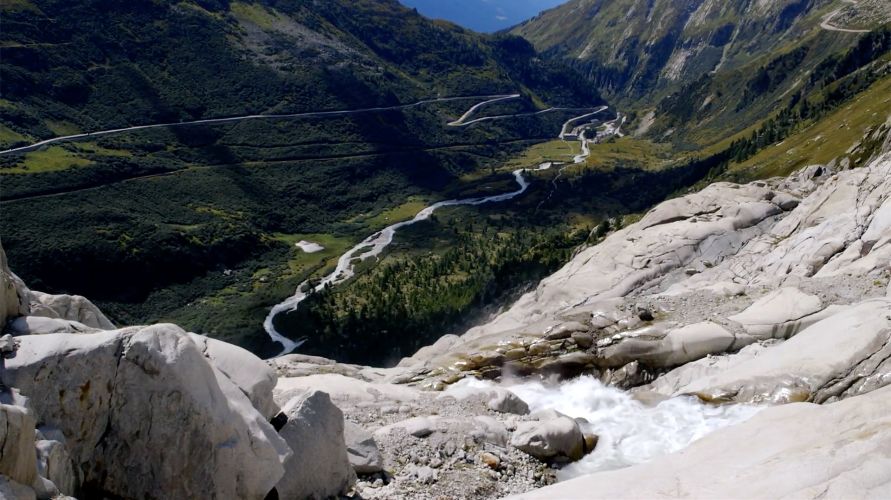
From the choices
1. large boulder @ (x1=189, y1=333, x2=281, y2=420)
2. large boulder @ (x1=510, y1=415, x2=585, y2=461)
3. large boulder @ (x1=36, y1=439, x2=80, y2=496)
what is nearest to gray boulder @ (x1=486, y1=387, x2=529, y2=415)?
large boulder @ (x1=510, y1=415, x2=585, y2=461)

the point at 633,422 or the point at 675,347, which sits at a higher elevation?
the point at 675,347

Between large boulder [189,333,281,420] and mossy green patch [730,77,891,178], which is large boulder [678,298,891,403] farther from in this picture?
mossy green patch [730,77,891,178]

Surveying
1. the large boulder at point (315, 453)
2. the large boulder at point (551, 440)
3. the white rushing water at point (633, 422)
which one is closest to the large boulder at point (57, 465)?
the large boulder at point (315, 453)

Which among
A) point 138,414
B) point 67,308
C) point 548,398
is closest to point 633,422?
point 548,398

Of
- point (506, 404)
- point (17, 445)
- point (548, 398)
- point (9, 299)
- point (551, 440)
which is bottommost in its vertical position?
point (548, 398)

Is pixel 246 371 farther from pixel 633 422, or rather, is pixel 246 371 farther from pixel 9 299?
pixel 633 422

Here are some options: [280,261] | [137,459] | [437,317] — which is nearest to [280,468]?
[137,459]

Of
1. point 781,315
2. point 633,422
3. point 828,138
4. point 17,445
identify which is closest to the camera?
point 17,445
